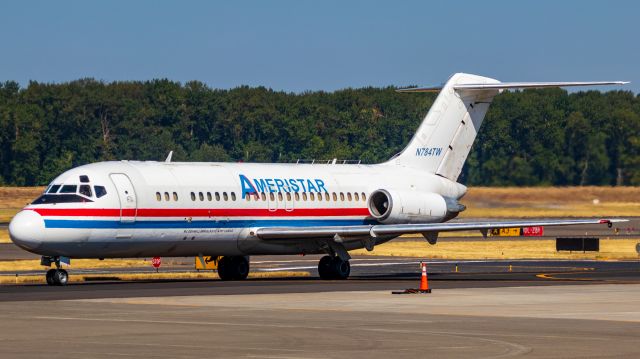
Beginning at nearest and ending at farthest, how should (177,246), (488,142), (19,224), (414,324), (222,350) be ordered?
(222,350) < (414,324) < (19,224) < (177,246) < (488,142)

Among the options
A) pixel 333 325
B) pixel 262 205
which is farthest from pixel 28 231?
pixel 333 325

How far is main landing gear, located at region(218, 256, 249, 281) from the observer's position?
145 ft

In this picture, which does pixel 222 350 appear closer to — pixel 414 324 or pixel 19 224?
pixel 414 324

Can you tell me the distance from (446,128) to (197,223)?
11.9m

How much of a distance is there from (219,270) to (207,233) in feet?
10.3

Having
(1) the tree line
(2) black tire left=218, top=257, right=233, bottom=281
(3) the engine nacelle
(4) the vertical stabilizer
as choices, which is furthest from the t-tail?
(1) the tree line

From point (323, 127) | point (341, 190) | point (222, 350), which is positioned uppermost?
point (323, 127)

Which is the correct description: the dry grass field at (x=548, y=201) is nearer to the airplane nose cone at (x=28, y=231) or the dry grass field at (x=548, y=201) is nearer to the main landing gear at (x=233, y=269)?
the main landing gear at (x=233, y=269)

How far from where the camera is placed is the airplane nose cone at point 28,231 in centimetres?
3738

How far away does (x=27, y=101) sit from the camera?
151 m

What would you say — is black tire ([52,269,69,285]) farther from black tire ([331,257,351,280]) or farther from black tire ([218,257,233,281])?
black tire ([331,257,351,280])

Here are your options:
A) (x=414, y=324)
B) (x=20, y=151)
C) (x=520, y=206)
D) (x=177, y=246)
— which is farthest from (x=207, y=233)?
(x=20, y=151)

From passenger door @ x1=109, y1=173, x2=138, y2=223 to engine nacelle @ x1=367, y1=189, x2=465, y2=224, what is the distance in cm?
954

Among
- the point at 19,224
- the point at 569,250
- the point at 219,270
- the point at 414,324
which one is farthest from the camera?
the point at 569,250
